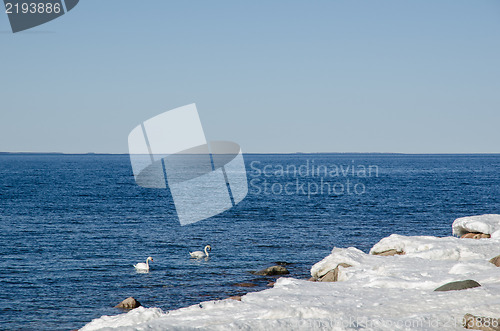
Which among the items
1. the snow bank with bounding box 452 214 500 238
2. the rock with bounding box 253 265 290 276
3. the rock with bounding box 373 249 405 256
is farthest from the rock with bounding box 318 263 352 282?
the snow bank with bounding box 452 214 500 238

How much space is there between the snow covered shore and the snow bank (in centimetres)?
584

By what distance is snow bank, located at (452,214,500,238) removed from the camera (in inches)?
1083

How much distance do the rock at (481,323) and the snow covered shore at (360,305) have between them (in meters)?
0.20

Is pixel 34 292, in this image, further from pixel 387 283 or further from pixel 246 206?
pixel 246 206

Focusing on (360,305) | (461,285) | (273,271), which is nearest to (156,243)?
(273,271)

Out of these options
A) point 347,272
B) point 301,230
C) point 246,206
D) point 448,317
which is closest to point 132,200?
point 246,206

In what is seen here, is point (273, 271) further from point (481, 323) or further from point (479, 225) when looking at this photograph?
point (481, 323)

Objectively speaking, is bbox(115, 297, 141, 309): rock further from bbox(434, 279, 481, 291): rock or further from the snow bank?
the snow bank

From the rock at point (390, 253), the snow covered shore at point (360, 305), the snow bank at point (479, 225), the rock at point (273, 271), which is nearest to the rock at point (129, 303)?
the snow covered shore at point (360, 305)

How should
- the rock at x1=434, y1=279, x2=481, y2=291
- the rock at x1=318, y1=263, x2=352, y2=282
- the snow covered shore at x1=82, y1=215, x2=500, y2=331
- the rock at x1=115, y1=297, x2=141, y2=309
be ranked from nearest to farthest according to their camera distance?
the snow covered shore at x1=82, y1=215, x2=500, y2=331
the rock at x1=434, y1=279, x2=481, y2=291
the rock at x1=318, y1=263, x2=352, y2=282
the rock at x1=115, y1=297, x2=141, y2=309

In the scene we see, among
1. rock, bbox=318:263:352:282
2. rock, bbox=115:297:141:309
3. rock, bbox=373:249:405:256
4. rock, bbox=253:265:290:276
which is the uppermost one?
rock, bbox=115:297:141:309

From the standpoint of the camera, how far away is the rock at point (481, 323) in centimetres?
1207

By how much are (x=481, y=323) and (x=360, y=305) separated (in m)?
3.46

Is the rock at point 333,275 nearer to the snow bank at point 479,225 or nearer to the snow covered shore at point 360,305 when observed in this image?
the snow covered shore at point 360,305
